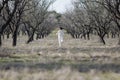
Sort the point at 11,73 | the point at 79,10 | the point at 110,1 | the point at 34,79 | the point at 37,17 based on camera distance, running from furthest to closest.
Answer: the point at 79,10 < the point at 37,17 < the point at 110,1 < the point at 11,73 < the point at 34,79

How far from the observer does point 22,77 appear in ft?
40.7

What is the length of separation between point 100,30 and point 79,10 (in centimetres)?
1480

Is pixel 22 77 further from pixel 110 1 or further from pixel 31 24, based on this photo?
pixel 31 24

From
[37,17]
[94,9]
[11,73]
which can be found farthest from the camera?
[37,17]

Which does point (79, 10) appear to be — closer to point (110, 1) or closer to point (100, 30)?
point (100, 30)

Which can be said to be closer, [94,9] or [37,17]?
[94,9]

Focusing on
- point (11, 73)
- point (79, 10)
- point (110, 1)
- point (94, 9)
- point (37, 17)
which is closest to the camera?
point (11, 73)

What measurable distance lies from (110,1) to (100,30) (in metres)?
15.8

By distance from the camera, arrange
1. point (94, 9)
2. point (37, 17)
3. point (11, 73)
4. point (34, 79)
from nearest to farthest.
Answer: point (34, 79)
point (11, 73)
point (94, 9)
point (37, 17)

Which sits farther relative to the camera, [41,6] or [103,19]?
[41,6]

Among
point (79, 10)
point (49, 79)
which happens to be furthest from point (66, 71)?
point (79, 10)

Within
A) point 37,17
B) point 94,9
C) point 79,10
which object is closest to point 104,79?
point 94,9

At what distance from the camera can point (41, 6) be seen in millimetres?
59438

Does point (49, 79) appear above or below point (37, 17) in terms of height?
below
